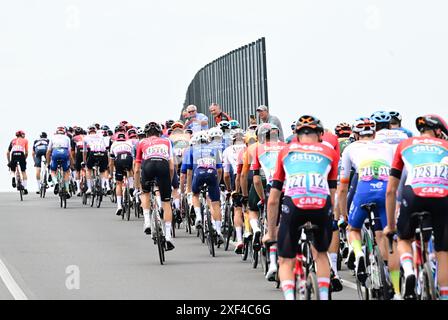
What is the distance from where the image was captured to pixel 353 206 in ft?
49.4

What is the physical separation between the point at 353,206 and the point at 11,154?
83.8 ft

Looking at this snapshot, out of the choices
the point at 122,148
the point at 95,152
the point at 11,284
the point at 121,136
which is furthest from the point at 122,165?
the point at 11,284

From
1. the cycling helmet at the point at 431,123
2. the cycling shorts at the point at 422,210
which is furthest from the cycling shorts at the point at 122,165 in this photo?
the cycling shorts at the point at 422,210

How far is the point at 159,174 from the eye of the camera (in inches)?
830

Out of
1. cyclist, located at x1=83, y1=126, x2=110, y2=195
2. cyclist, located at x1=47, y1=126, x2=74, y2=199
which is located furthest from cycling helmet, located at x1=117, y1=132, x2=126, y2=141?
cyclist, located at x1=83, y1=126, x2=110, y2=195

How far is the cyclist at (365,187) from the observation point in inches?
584

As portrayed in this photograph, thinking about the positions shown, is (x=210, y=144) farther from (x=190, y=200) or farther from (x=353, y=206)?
(x=353, y=206)

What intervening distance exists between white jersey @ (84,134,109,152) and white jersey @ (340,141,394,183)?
2037 centimetres

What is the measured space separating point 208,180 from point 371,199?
8.24 metres

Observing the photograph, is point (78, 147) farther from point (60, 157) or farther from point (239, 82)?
point (239, 82)

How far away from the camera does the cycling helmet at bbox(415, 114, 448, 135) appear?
13008mm
